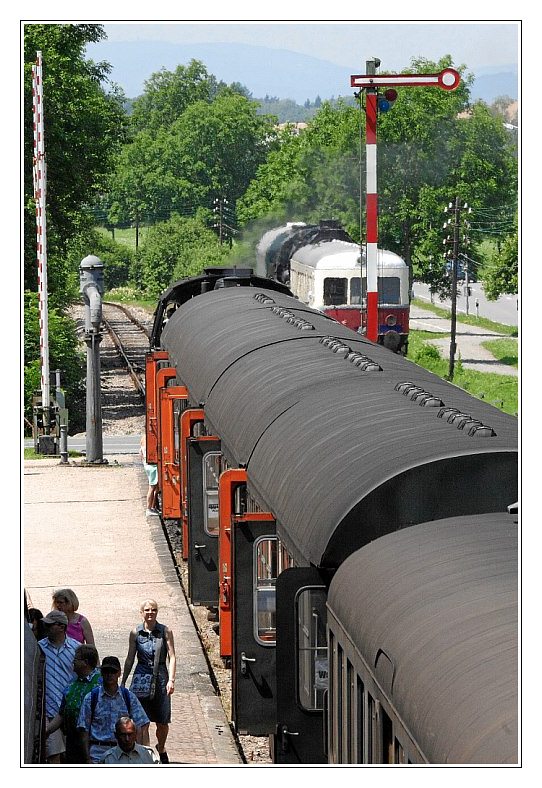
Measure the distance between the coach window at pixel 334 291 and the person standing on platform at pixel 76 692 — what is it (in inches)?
1024

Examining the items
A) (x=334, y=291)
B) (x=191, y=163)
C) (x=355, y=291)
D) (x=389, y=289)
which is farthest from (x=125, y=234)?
(x=389, y=289)

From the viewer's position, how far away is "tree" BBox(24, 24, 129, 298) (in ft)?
100

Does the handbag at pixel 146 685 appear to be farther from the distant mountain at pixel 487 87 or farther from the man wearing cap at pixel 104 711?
the distant mountain at pixel 487 87

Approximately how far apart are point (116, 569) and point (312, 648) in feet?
29.9

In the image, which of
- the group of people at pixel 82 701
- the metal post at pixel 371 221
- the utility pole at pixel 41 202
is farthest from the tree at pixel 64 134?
the group of people at pixel 82 701

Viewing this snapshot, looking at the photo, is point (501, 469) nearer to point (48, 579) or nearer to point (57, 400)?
point (48, 579)

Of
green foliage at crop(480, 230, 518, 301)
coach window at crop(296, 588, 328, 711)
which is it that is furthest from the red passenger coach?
coach window at crop(296, 588, 328, 711)

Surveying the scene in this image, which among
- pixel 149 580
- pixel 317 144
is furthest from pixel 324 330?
pixel 317 144

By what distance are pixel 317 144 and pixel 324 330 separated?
4062cm

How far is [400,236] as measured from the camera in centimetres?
4466

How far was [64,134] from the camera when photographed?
103 feet

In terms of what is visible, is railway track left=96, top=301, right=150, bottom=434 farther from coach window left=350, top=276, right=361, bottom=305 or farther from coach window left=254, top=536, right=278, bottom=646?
coach window left=254, top=536, right=278, bottom=646

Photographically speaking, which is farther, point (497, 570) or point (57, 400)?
point (57, 400)

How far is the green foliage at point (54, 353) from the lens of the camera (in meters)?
26.9
